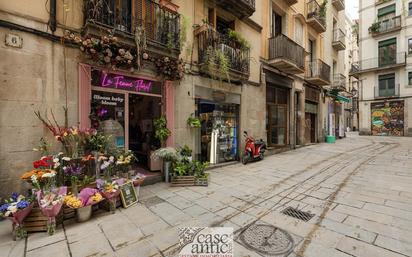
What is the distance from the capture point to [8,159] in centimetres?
393

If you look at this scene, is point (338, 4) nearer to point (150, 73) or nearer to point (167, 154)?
point (150, 73)


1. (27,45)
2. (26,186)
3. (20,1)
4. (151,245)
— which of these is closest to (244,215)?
(151,245)

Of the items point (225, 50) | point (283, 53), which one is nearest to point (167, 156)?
point (225, 50)

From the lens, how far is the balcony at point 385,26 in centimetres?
2210

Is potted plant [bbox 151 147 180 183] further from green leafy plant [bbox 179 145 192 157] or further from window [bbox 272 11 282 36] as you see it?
window [bbox 272 11 282 36]

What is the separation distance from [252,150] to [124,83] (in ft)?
18.9

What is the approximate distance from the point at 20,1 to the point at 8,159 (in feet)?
10.1

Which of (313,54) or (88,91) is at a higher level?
(313,54)

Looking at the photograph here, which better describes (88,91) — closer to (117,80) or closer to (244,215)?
(117,80)

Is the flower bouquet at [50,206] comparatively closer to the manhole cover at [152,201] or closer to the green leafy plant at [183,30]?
the manhole cover at [152,201]

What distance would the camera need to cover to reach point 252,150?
8.95 m

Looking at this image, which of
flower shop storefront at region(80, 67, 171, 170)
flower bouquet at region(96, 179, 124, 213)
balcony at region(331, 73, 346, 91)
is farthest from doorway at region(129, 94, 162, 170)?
balcony at region(331, 73, 346, 91)

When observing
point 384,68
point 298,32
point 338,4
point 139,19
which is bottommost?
point 139,19

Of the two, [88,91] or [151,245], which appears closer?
[151,245]
